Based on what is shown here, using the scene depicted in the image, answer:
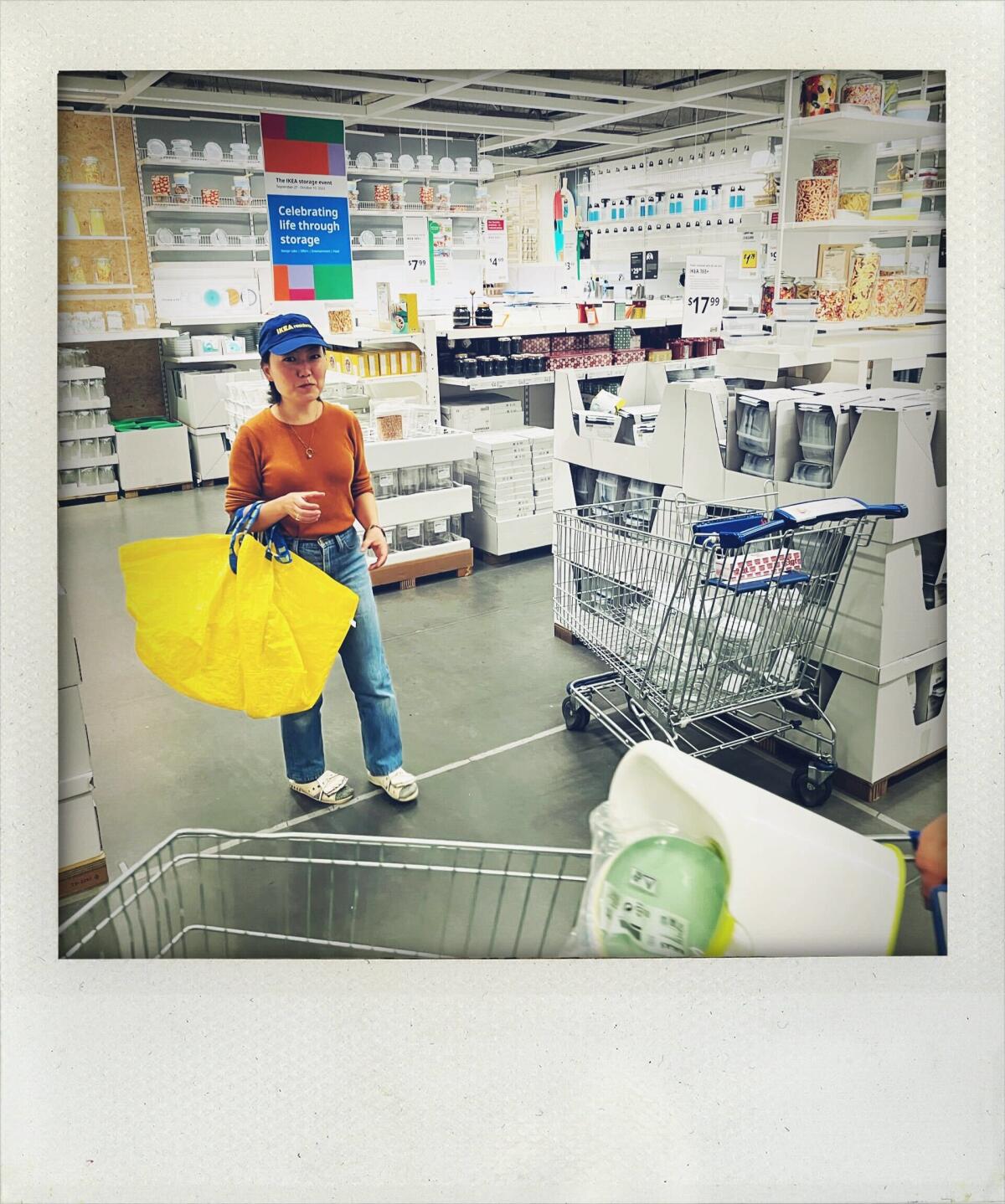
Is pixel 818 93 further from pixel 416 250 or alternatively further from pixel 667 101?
pixel 416 250

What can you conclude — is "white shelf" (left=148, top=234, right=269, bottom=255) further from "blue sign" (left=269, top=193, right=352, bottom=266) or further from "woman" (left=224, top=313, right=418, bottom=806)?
"woman" (left=224, top=313, right=418, bottom=806)

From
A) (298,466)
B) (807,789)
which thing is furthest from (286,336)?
(807,789)

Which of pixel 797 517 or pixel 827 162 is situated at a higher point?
pixel 827 162

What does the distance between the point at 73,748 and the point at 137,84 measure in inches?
63.3

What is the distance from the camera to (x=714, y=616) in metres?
2.38

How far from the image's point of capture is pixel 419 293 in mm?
2432

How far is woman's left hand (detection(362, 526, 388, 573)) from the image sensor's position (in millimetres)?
2221

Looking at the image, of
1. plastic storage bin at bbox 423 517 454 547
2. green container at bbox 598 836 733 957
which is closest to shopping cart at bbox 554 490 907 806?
Result: green container at bbox 598 836 733 957

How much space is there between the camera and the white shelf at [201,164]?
2.12 m

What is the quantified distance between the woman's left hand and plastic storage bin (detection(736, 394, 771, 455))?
98cm

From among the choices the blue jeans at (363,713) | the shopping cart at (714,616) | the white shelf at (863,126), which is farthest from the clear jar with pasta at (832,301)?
the blue jeans at (363,713)

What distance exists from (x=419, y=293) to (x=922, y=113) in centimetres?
134

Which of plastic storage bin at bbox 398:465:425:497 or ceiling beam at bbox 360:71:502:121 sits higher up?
ceiling beam at bbox 360:71:502:121

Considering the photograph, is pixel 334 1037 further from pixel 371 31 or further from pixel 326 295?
pixel 371 31
